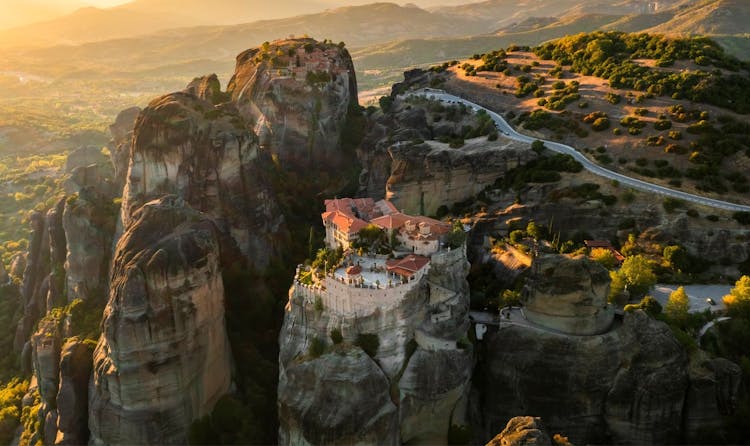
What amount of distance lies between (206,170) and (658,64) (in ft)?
217

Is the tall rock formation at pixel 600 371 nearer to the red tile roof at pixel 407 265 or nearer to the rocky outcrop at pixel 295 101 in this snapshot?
the red tile roof at pixel 407 265

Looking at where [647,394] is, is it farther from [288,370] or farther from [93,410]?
[93,410]

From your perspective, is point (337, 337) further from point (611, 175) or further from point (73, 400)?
point (611, 175)

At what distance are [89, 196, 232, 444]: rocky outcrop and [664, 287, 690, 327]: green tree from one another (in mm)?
35671

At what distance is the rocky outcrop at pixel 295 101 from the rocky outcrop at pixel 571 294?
143 feet

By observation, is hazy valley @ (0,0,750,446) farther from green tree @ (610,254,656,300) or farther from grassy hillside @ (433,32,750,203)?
grassy hillside @ (433,32,750,203)

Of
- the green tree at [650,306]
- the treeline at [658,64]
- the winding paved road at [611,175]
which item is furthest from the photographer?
the treeline at [658,64]

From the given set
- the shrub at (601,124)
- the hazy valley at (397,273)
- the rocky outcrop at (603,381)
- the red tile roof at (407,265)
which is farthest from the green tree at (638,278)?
the shrub at (601,124)

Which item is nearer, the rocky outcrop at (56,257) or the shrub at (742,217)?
the shrub at (742,217)

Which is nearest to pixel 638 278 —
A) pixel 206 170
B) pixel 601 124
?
pixel 601 124

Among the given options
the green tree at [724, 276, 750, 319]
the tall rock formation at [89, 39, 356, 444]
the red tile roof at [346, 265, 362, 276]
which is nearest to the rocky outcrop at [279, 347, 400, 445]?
the red tile roof at [346, 265, 362, 276]

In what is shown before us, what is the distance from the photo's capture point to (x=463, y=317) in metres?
45.1

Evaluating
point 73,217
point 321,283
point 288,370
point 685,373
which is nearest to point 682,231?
point 685,373

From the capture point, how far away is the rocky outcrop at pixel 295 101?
7981 cm
